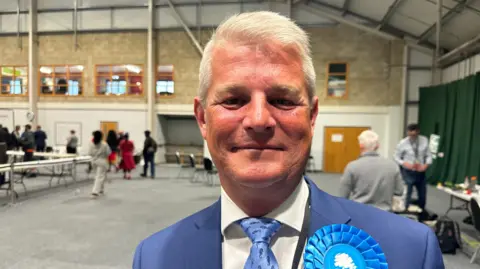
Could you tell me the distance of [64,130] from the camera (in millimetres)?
14266

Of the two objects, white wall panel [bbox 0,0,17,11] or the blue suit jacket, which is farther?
white wall panel [bbox 0,0,17,11]

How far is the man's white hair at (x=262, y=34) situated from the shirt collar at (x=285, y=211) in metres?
0.25

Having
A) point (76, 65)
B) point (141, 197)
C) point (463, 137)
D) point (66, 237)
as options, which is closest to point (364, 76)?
point (463, 137)

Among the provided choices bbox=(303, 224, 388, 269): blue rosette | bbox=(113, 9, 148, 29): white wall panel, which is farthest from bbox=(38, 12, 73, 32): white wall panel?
bbox=(303, 224, 388, 269): blue rosette

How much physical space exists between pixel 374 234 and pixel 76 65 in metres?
16.0

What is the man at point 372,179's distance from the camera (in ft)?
10.2

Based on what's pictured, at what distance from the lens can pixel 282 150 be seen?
0.67 meters

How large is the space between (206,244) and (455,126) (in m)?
10.1

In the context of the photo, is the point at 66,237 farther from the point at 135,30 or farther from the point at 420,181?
the point at 135,30

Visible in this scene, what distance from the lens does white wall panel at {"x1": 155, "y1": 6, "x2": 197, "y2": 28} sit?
13.5 metres

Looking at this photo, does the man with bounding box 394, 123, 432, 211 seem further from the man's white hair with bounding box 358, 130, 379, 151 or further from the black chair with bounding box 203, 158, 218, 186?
the black chair with bounding box 203, 158, 218, 186

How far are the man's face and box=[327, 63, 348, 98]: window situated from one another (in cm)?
1247

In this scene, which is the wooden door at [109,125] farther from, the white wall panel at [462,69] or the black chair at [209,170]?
the white wall panel at [462,69]

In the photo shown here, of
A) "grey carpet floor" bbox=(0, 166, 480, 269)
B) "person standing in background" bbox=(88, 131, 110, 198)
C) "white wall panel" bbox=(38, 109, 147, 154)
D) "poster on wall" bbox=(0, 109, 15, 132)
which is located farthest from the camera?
"white wall panel" bbox=(38, 109, 147, 154)
